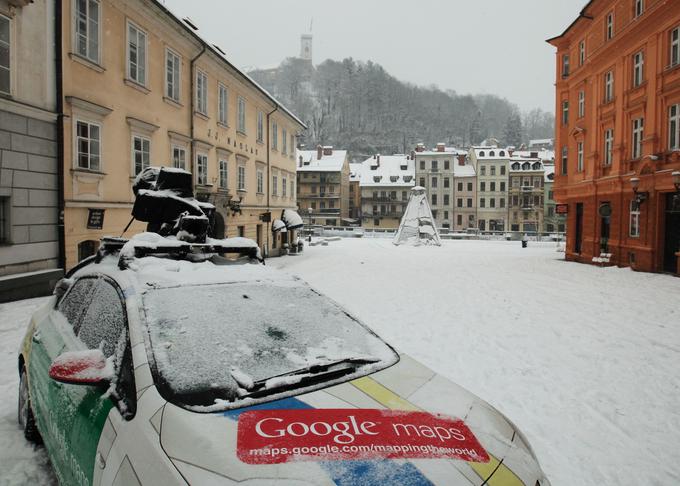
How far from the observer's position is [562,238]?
46062 millimetres

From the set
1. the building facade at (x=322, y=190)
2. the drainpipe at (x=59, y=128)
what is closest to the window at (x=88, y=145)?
the drainpipe at (x=59, y=128)

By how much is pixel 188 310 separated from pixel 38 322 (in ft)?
6.30

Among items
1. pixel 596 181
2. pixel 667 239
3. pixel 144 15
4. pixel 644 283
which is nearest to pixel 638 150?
pixel 596 181

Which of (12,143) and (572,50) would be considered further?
(572,50)

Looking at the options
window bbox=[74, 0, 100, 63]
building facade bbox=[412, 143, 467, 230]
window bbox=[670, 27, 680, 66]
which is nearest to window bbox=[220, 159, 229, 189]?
window bbox=[74, 0, 100, 63]

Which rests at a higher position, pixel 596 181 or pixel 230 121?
pixel 230 121

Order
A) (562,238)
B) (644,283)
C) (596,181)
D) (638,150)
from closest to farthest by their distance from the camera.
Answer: (644,283) → (638,150) → (596,181) → (562,238)

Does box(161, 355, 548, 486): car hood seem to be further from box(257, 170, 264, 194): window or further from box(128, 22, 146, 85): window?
box(257, 170, 264, 194): window

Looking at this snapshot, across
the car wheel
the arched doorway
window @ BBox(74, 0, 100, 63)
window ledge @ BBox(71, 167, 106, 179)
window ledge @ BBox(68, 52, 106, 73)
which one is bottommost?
the car wheel

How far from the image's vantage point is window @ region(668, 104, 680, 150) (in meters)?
16.2

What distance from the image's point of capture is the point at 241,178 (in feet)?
77.5

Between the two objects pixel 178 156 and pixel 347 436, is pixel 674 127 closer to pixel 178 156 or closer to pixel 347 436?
pixel 178 156

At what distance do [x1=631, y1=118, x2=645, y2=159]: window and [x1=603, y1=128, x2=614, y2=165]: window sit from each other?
5.03 ft

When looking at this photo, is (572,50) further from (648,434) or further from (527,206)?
(527,206)
